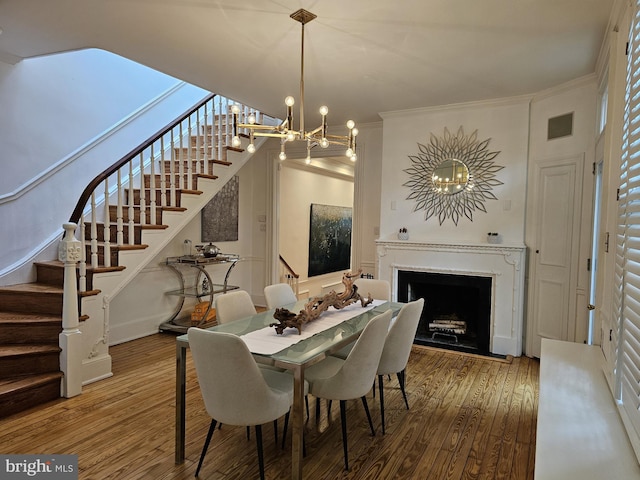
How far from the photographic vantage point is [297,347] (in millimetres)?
2207

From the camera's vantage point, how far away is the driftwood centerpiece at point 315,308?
246 cm

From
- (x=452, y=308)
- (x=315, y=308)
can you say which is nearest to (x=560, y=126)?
(x=452, y=308)

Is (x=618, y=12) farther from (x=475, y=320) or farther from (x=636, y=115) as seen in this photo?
(x=475, y=320)

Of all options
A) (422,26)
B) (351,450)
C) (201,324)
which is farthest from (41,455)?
(422,26)

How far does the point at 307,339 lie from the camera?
7.74ft

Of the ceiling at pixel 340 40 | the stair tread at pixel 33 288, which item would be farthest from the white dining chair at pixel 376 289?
the stair tread at pixel 33 288

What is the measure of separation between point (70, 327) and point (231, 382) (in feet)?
6.44

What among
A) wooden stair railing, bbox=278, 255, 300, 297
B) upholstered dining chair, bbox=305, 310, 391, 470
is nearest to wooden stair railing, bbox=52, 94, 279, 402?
upholstered dining chair, bbox=305, 310, 391, 470

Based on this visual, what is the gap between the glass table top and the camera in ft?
6.75

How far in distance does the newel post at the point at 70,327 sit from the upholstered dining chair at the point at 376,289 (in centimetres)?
244

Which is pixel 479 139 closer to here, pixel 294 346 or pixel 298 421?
pixel 294 346

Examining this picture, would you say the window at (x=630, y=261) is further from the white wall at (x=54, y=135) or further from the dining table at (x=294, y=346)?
the white wall at (x=54, y=135)

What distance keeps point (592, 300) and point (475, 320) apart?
1430 mm

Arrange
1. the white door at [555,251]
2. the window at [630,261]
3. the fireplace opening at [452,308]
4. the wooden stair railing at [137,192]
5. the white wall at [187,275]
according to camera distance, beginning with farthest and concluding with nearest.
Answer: the white wall at [187,275], the fireplace opening at [452,308], the white door at [555,251], the wooden stair railing at [137,192], the window at [630,261]
